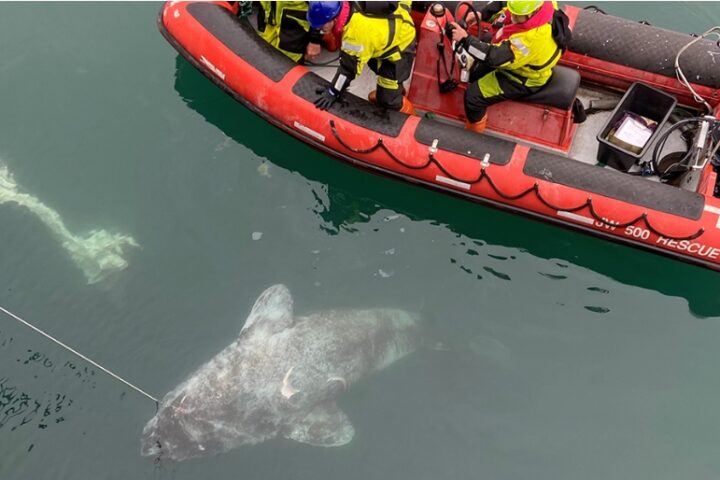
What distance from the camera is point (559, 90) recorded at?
6.97 metres

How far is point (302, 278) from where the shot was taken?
7.05 m

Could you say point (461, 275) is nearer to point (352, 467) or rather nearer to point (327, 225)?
point (327, 225)

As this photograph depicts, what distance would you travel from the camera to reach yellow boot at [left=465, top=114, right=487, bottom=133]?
7342 millimetres

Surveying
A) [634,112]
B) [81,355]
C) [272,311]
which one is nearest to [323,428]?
[272,311]

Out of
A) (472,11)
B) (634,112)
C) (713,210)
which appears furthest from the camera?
(634,112)

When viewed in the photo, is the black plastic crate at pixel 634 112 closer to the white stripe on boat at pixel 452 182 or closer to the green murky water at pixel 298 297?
the green murky water at pixel 298 297

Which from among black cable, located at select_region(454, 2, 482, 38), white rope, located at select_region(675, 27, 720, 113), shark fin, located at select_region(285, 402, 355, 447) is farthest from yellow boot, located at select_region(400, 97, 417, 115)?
shark fin, located at select_region(285, 402, 355, 447)

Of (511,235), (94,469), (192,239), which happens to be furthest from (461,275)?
(94,469)

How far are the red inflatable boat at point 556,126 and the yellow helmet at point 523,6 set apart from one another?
1.10m

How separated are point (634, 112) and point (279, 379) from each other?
506cm

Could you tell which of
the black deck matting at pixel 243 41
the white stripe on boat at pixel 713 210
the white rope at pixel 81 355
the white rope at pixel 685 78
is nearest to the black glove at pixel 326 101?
the black deck matting at pixel 243 41

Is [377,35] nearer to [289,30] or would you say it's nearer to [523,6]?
[523,6]

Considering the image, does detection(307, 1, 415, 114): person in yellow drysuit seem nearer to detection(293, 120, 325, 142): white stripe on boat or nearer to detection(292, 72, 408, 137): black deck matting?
detection(292, 72, 408, 137): black deck matting

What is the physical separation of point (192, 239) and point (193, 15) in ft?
8.92
